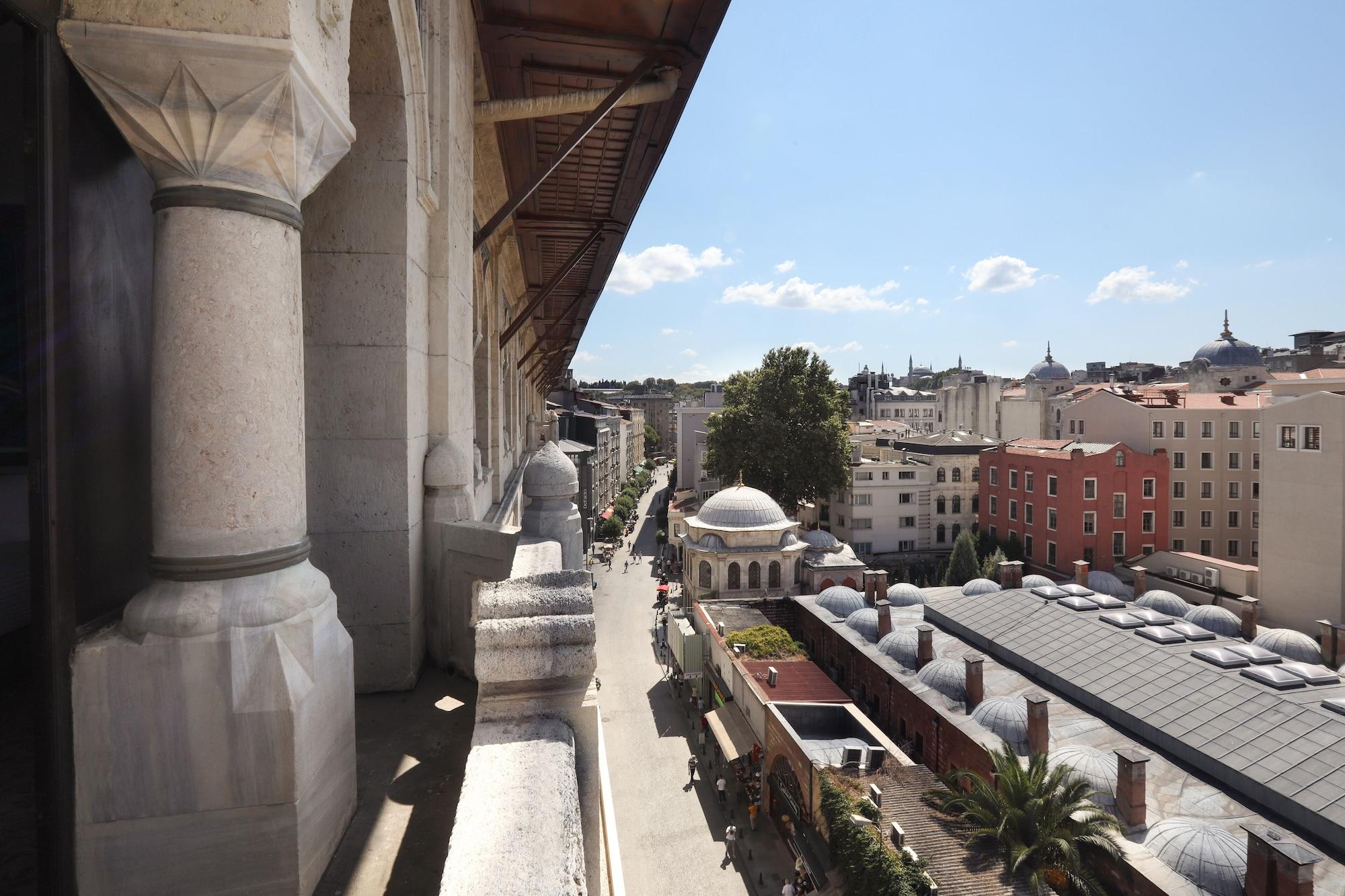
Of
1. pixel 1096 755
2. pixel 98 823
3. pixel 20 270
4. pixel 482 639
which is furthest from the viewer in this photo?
pixel 1096 755

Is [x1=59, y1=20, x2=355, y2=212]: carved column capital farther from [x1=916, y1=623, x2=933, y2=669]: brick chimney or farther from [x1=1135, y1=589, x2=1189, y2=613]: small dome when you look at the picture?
[x1=1135, y1=589, x2=1189, y2=613]: small dome

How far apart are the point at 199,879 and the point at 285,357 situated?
4.97ft

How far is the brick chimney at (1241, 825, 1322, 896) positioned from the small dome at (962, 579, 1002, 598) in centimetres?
1355

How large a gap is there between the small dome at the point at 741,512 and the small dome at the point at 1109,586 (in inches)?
447

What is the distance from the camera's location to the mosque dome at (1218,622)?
19156 mm

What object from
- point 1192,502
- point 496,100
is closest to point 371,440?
point 496,100

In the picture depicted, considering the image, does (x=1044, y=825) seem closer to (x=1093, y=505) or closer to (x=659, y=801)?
(x=659, y=801)

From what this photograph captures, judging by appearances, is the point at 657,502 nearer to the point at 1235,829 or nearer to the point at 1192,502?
the point at 1192,502

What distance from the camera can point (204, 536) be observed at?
1.90 m

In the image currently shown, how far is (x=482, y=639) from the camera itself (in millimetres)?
2408

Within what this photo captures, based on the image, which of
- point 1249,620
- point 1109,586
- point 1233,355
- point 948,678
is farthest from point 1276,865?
point 1233,355

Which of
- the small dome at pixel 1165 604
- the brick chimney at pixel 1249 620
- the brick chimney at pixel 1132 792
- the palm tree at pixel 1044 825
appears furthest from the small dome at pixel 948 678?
the brick chimney at pixel 1249 620

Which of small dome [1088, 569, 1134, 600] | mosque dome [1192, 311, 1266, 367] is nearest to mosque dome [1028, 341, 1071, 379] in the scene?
mosque dome [1192, 311, 1266, 367]

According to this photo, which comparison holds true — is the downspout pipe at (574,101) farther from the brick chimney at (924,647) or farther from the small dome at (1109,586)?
the small dome at (1109,586)
